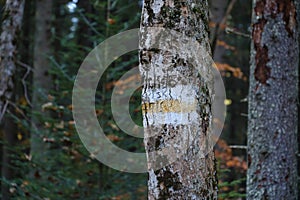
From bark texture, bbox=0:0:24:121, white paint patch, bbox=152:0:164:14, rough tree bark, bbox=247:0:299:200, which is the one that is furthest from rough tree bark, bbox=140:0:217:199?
bark texture, bbox=0:0:24:121

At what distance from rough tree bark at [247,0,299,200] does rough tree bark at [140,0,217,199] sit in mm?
2355

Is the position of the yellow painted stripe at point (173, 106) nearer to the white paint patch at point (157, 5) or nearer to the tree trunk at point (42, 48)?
the white paint patch at point (157, 5)

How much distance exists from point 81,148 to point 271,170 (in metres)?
3.42

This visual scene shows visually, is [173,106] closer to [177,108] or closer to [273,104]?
[177,108]

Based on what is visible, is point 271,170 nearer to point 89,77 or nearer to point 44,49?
point 89,77

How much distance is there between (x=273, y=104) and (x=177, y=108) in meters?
2.55

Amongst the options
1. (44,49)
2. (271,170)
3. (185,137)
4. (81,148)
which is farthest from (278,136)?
(44,49)

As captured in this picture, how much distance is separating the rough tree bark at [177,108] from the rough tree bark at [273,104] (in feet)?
7.73

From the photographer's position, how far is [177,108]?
237 cm

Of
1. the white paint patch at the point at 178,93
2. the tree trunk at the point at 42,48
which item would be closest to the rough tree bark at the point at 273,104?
the white paint patch at the point at 178,93

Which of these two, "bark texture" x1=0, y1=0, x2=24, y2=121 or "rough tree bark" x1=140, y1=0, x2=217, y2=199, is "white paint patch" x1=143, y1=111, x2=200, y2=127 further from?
"bark texture" x1=0, y1=0, x2=24, y2=121

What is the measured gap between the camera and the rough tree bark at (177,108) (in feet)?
7.71

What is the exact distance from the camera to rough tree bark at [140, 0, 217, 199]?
2.35 metres

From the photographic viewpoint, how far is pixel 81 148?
23.7 ft
